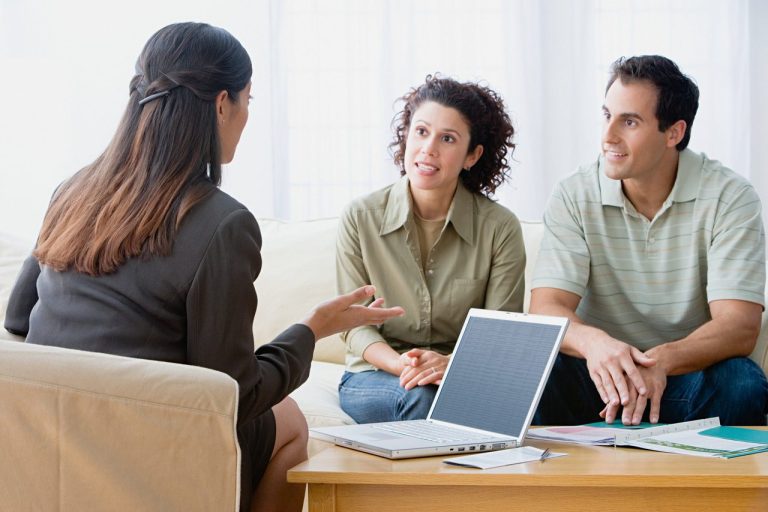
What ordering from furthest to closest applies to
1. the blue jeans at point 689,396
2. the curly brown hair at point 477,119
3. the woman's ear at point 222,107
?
the curly brown hair at point 477,119 → the blue jeans at point 689,396 → the woman's ear at point 222,107

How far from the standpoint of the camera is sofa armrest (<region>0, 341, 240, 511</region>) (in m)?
1.07

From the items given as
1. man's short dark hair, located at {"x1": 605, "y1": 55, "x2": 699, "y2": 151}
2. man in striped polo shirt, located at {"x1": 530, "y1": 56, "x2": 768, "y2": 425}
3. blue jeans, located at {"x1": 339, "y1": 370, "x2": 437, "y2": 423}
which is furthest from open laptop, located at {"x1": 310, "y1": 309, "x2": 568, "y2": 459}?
man's short dark hair, located at {"x1": 605, "y1": 55, "x2": 699, "y2": 151}

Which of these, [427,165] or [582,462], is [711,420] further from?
[427,165]

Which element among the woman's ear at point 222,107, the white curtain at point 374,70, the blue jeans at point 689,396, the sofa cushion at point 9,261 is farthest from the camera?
the white curtain at point 374,70

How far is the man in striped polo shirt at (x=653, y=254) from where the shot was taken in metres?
1.98

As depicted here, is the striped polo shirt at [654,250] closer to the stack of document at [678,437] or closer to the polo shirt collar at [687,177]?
the polo shirt collar at [687,177]

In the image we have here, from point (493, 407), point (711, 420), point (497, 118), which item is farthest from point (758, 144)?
point (493, 407)

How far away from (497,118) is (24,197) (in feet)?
6.52

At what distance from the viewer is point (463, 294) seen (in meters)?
2.21

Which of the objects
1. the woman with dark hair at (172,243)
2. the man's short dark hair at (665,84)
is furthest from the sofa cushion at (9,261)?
the man's short dark hair at (665,84)

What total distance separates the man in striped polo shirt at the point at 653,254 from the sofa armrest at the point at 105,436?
3.46ft

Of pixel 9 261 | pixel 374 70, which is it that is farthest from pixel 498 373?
pixel 374 70

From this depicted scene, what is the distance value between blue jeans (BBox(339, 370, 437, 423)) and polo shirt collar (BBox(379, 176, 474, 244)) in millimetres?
353

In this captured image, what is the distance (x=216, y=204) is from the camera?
1315mm
